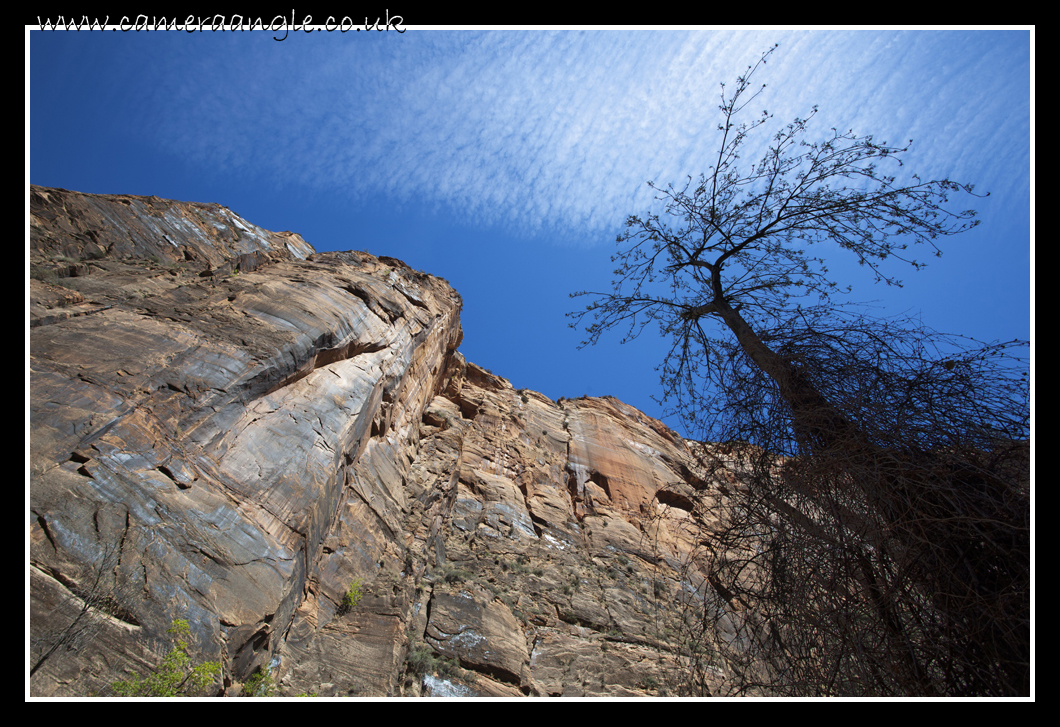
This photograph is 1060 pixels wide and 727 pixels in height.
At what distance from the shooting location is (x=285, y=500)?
959cm

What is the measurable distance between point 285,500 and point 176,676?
395 cm

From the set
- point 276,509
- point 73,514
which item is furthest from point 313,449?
point 73,514

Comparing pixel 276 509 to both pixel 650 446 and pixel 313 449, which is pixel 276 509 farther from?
pixel 650 446

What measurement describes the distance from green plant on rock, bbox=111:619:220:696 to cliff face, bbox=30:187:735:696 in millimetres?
188

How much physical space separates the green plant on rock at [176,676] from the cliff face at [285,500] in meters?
0.19

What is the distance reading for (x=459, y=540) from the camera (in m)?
16.0

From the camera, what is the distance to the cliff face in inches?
257

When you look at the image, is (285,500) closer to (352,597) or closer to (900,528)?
(352,597)

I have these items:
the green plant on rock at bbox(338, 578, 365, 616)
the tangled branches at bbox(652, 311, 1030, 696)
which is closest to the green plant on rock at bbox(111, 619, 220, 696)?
the green plant on rock at bbox(338, 578, 365, 616)

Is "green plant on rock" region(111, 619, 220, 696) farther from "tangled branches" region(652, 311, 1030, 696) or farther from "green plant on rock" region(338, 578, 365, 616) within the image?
"tangled branches" region(652, 311, 1030, 696)

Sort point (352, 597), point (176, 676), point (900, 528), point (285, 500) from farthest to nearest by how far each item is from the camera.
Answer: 1. point (352, 597)
2. point (285, 500)
3. point (176, 676)
4. point (900, 528)

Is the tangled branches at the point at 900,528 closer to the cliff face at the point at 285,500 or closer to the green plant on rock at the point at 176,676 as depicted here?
the cliff face at the point at 285,500

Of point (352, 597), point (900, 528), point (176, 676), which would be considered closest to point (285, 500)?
point (352, 597)
